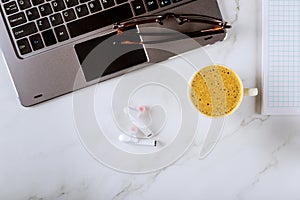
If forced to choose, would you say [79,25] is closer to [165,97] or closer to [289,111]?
[165,97]

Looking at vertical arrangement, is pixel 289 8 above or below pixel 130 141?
above

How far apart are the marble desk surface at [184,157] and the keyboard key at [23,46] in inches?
1.7

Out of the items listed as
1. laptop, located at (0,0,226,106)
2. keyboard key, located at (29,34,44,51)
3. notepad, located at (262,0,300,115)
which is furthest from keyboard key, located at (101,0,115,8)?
notepad, located at (262,0,300,115)

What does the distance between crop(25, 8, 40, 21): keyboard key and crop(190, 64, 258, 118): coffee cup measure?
23 centimetres

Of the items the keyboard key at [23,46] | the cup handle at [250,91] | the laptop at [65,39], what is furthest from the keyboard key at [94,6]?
the cup handle at [250,91]

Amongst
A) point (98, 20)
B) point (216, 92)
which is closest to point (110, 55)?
point (98, 20)

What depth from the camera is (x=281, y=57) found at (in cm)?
74

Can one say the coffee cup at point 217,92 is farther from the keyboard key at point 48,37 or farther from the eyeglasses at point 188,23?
the keyboard key at point 48,37

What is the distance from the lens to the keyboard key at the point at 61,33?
70 cm

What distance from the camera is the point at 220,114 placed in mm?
Answer: 709

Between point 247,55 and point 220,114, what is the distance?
10cm

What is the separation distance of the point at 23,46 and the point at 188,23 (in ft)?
0.77

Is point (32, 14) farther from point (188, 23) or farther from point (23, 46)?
point (188, 23)

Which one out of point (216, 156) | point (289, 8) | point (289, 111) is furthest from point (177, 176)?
point (289, 8)
